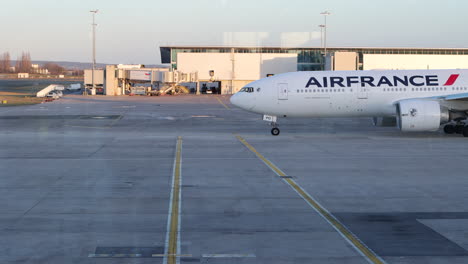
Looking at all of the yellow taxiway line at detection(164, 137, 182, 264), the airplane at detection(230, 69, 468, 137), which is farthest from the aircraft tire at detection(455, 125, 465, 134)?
the yellow taxiway line at detection(164, 137, 182, 264)

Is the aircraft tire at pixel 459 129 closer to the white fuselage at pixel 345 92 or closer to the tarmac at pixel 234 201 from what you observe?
the white fuselage at pixel 345 92

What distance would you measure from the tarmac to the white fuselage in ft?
10.0

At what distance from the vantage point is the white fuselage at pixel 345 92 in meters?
34.2

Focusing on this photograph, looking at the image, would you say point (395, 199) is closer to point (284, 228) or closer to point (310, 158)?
point (284, 228)

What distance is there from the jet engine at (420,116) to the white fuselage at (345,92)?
2.10 meters

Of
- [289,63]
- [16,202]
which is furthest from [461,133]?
[289,63]

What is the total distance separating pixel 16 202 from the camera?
15.6m

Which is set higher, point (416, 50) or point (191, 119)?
point (416, 50)

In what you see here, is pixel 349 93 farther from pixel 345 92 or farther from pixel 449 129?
pixel 449 129

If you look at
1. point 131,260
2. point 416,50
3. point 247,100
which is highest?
point 416,50

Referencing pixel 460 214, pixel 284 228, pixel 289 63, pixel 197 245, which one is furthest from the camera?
pixel 289 63

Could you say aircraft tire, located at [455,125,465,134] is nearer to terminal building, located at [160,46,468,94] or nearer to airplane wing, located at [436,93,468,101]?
airplane wing, located at [436,93,468,101]

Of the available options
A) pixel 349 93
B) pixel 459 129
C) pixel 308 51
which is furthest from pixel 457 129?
pixel 308 51

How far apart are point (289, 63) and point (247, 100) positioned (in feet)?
266
